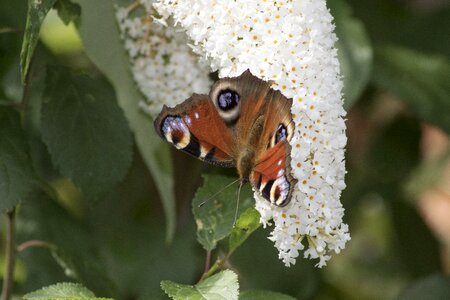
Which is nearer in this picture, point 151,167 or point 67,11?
point 67,11

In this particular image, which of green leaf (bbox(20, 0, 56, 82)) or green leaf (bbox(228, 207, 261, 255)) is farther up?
green leaf (bbox(20, 0, 56, 82))

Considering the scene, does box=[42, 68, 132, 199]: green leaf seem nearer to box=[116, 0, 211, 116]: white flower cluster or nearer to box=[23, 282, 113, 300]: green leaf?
box=[116, 0, 211, 116]: white flower cluster

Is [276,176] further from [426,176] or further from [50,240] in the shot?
[426,176]

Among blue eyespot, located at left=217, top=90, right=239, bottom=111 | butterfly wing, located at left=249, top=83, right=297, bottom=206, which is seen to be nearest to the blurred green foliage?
butterfly wing, located at left=249, top=83, right=297, bottom=206

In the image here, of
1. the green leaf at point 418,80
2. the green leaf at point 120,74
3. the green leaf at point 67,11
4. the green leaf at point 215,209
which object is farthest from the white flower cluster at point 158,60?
the green leaf at point 418,80

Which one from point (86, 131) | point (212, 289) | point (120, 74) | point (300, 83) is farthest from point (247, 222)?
point (120, 74)

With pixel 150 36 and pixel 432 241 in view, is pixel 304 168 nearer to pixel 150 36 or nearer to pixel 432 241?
pixel 150 36
